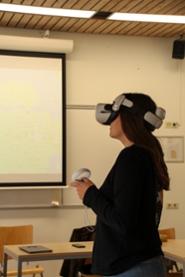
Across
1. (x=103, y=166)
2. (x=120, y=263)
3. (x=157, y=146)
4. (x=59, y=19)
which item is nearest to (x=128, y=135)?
(x=157, y=146)

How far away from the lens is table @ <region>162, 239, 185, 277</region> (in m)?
3.64

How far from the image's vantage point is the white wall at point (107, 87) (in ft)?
19.1

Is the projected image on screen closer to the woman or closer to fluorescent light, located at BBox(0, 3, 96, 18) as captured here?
fluorescent light, located at BBox(0, 3, 96, 18)

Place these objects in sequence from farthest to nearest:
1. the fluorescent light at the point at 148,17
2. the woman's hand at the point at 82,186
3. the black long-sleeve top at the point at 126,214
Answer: the fluorescent light at the point at 148,17, the woman's hand at the point at 82,186, the black long-sleeve top at the point at 126,214

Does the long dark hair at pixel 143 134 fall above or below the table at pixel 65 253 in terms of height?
above

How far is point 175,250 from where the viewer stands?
393 cm

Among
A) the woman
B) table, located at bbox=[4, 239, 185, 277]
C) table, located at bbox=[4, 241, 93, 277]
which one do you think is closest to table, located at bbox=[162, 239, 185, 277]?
table, located at bbox=[4, 239, 185, 277]

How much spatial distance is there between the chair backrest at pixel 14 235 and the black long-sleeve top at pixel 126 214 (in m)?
3.04

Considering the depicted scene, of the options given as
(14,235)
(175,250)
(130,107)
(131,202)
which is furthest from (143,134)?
(14,235)

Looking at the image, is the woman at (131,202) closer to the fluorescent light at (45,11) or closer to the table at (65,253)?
the table at (65,253)

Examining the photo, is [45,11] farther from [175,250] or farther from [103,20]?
[175,250]

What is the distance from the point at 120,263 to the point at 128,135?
52 centimetres

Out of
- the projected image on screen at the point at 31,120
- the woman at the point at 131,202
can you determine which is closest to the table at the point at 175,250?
the woman at the point at 131,202

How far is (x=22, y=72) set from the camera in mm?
5715
